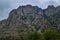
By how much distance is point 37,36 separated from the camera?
234 ft

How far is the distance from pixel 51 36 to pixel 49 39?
1769mm

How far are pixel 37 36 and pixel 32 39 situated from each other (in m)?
3.06

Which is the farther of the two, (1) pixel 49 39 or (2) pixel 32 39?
(2) pixel 32 39

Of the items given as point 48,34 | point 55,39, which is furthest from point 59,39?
point 48,34

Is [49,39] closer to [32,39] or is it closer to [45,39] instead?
[45,39]

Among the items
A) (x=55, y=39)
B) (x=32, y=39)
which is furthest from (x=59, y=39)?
(x=32, y=39)

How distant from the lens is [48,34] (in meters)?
64.6

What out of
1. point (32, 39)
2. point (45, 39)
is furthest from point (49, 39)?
point (32, 39)

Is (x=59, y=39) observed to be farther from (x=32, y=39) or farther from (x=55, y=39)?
(x=32, y=39)

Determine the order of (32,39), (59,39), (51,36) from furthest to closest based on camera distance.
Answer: (32,39) → (51,36) → (59,39)

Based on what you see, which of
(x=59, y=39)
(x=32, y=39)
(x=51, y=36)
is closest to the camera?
(x=59, y=39)

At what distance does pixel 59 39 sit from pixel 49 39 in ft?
11.9

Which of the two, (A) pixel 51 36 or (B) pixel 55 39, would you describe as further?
(A) pixel 51 36

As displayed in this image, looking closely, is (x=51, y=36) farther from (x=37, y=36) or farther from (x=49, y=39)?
(x=37, y=36)
